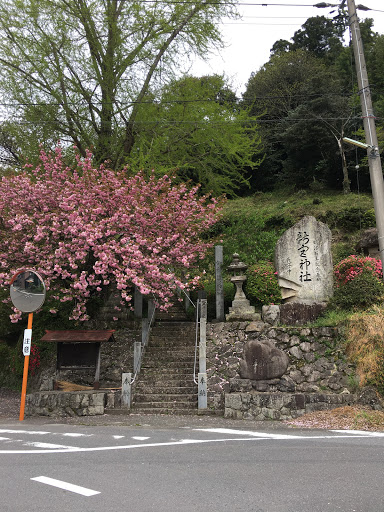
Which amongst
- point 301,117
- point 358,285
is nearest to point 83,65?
point 358,285

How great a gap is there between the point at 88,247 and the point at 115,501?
27.1 feet

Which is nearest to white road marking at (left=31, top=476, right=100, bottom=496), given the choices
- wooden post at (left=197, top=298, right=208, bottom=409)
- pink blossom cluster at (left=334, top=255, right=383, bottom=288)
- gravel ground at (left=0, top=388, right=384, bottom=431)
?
gravel ground at (left=0, top=388, right=384, bottom=431)

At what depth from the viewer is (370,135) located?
11.6 m

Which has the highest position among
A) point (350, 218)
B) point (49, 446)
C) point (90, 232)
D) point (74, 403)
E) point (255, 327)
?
point (350, 218)

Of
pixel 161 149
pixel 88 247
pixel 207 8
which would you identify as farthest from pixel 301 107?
pixel 88 247

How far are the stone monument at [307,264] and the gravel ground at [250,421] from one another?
12.4 ft

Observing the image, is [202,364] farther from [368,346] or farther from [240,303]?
[368,346]

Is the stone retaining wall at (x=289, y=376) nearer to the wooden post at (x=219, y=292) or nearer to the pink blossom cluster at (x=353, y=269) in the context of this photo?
the wooden post at (x=219, y=292)

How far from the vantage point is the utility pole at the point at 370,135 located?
433 inches

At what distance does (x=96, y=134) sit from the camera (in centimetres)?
1664

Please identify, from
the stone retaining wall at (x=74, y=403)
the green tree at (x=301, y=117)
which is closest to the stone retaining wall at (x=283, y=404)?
the stone retaining wall at (x=74, y=403)

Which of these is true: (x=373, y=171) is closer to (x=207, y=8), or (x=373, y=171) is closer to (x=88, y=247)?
(x=88, y=247)

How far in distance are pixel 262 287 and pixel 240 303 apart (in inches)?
31.8

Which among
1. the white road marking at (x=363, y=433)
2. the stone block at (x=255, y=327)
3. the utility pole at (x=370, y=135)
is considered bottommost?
the white road marking at (x=363, y=433)
